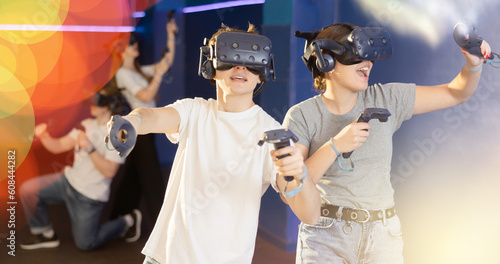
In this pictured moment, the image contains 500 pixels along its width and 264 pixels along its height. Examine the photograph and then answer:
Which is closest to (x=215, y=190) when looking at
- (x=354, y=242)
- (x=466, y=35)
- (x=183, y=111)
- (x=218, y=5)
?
(x=183, y=111)

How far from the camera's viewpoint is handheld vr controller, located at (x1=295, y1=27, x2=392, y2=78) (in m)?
1.94

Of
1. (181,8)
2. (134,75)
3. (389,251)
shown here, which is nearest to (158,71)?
(134,75)

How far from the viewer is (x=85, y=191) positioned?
4051 mm

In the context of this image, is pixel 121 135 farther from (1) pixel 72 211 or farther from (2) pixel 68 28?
(2) pixel 68 28

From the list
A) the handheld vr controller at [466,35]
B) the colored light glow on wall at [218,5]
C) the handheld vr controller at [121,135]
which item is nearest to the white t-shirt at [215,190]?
the handheld vr controller at [121,135]

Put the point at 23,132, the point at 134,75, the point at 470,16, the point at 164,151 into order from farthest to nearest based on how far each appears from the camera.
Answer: the point at 164,151, the point at 23,132, the point at 134,75, the point at 470,16

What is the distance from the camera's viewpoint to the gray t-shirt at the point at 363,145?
6.59 ft

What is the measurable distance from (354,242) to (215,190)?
52 cm

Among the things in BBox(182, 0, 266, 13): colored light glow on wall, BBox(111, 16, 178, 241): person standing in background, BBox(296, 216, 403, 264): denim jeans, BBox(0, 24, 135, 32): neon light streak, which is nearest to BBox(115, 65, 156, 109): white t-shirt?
BBox(111, 16, 178, 241): person standing in background

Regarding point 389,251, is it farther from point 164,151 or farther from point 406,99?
point 164,151

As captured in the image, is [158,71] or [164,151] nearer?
[158,71]

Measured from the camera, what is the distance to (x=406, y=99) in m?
2.08

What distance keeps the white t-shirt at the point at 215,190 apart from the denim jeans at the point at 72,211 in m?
2.32

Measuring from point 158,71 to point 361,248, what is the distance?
262 centimetres
